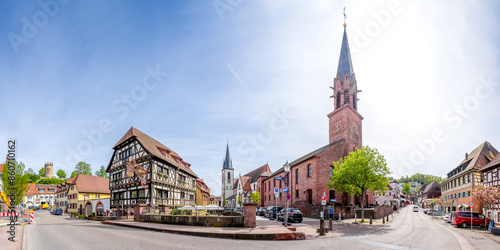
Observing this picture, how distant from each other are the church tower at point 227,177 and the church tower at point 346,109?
73.4 m

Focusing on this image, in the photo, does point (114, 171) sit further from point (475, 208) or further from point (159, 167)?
point (475, 208)

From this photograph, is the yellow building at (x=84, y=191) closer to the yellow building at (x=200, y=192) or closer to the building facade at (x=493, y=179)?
the yellow building at (x=200, y=192)

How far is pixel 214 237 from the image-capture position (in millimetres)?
17953

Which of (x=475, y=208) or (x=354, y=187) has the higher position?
(x=354, y=187)

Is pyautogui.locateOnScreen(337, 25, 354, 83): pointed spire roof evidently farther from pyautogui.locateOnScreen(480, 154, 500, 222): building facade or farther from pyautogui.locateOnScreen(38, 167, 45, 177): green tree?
pyautogui.locateOnScreen(38, 167, 45, 177): green tree

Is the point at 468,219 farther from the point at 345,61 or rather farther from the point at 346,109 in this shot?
the point at 345,61

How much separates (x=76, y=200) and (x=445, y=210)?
7522 cm

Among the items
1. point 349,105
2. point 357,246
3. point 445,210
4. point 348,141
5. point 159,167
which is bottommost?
point 445,210

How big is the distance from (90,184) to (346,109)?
2002 inches

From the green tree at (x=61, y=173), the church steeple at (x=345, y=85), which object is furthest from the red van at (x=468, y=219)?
the green tree at (x=61, y=173)

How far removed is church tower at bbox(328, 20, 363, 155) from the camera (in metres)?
49.2

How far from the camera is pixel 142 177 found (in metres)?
39.0

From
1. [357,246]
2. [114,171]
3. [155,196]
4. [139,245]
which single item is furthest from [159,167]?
[357,246]

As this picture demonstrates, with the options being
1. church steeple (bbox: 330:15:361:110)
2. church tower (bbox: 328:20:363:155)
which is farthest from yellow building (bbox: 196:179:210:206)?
church steeple (bbox: 330:15:361:110)
